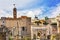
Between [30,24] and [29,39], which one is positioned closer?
[29,39]

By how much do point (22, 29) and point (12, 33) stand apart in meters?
2.09

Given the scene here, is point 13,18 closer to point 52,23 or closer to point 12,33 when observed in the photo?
point 12,33

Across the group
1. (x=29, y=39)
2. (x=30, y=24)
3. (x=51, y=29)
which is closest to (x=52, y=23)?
(x=51, y=29)

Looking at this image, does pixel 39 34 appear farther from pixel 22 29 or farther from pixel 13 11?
pixel 13 11

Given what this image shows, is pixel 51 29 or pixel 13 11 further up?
pixel 13 11

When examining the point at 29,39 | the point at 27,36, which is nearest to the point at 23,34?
the point at 27,36

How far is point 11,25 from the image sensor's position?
49.1 metres

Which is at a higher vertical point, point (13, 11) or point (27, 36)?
point (13, 11)

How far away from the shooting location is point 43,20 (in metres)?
49.5

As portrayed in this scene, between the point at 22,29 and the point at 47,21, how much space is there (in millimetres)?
5147

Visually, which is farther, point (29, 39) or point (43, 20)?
point (43, 20)

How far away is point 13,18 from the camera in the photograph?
49.5 metres

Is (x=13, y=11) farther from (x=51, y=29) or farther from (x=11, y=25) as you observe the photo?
(x=51, y=29)

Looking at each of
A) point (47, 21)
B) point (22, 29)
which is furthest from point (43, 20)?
point (22, 29)
